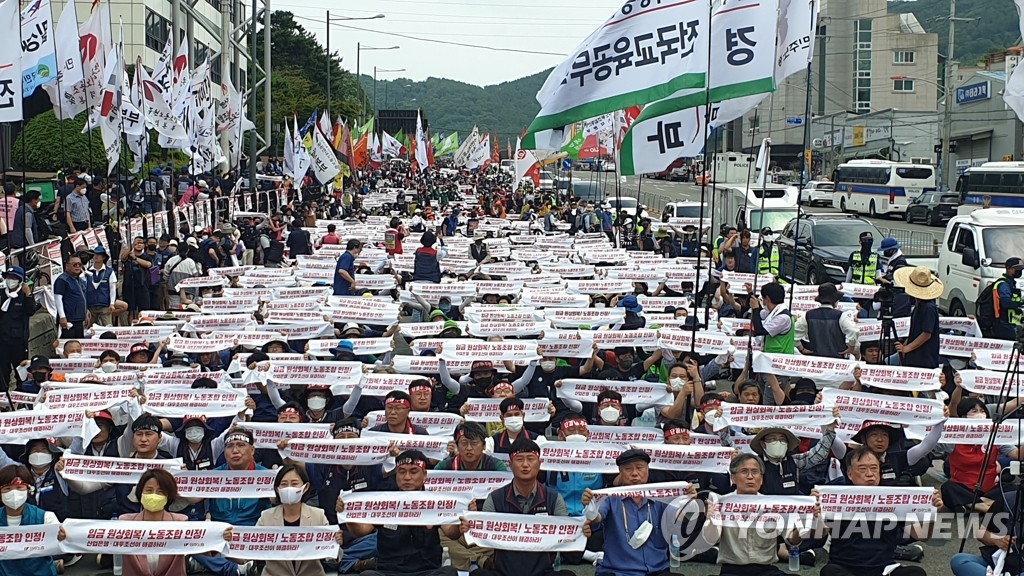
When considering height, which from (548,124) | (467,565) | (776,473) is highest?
(548,124)

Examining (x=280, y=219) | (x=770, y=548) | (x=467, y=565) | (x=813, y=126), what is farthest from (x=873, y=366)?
(x=813, y=126)

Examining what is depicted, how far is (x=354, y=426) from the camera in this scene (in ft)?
31.0

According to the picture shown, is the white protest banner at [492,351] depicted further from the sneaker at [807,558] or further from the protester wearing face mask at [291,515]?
the protester wearing face mask at [291,515]

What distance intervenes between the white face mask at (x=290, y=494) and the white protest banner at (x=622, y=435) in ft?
7.42

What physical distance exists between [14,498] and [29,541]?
1.26ft

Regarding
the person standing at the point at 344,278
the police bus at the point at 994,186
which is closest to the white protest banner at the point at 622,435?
the person standing at the point at 344,278

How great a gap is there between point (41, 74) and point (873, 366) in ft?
36.8

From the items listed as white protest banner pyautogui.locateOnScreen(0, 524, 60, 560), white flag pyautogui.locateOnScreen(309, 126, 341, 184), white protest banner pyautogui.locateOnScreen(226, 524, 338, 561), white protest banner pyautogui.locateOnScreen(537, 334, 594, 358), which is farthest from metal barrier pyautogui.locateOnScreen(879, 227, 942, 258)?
white protest banner pyautogui.locateOnScreen(0, 524, 60, 560)

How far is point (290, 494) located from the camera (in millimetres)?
7727

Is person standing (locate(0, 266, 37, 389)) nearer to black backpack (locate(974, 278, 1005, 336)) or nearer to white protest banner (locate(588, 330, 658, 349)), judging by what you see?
white protest banner (locate(588, 330, 658, 349))

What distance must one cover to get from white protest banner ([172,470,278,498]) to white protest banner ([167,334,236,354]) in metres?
3.90

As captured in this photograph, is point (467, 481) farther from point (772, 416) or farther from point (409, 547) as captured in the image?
point (772, 416)

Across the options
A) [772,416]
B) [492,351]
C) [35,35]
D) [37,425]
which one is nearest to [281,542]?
[37,425]

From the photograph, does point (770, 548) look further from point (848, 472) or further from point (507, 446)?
point (507, 446)
